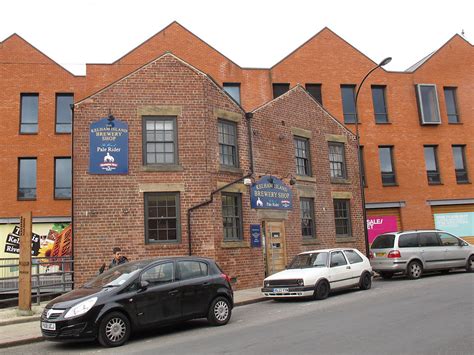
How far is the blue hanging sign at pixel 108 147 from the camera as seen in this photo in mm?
14727

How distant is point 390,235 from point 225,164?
659 centimetres

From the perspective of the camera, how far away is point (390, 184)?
90.0ft

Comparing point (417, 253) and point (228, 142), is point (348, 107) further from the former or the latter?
point (228, 142)

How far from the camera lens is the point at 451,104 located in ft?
96.3

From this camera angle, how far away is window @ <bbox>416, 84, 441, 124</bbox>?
2828 centimetres

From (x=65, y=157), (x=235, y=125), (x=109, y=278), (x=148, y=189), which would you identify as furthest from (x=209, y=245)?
(x=65, y=157)

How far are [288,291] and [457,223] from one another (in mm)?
19026

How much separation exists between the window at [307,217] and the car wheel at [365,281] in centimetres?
416

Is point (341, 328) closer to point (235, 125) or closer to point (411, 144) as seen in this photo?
point (235, 125)

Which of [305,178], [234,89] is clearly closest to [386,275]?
[305,178]

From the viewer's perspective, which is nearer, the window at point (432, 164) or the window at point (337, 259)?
the window at point (337, 259)

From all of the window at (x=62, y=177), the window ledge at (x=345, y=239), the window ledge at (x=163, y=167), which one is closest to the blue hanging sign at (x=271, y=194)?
the window ledge at (x=163, y=167)

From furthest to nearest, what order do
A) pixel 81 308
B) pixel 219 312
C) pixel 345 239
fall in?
pixel 345 239, pixel 219 312, pixel 81 308

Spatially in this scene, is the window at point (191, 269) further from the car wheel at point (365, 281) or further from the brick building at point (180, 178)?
the car wheel at point (365, 281)
